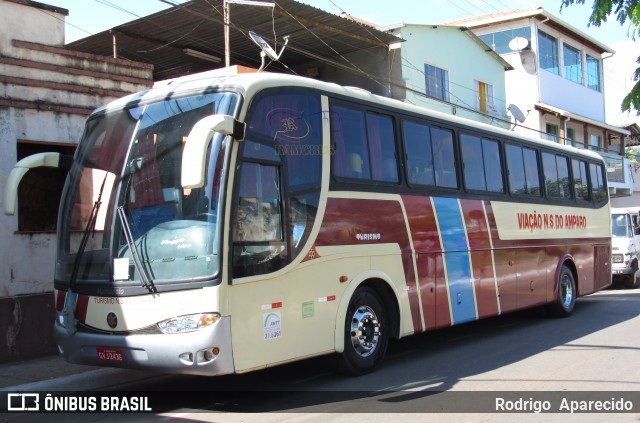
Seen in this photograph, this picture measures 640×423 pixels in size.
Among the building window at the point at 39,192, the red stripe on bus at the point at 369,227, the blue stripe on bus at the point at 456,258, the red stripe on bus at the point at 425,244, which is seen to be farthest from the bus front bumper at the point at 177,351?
the building window at the point at 39,192

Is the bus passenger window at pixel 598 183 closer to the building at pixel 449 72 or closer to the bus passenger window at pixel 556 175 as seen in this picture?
the bus passenger window at pixel 556 175

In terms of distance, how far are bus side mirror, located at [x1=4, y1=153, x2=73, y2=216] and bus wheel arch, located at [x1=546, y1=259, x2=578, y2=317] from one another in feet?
30.7

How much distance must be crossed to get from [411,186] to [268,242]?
9.70 feet

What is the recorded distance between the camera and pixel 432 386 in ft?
23.7

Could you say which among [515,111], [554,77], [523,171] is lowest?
[523,171]

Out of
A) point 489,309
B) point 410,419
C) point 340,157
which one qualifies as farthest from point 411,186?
point 410,419

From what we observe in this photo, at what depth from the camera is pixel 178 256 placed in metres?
6.04

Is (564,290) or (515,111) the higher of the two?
(515,111)

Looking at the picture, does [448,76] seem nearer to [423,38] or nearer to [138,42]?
[423,38]

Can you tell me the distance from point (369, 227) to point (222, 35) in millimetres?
10276

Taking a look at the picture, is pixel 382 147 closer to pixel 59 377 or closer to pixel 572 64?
pixel 59 377

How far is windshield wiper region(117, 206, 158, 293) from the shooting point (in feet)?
19.9

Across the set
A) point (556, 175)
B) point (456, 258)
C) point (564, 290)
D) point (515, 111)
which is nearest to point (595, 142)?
point (515, 111)

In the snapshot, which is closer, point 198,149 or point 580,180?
point 198,149
